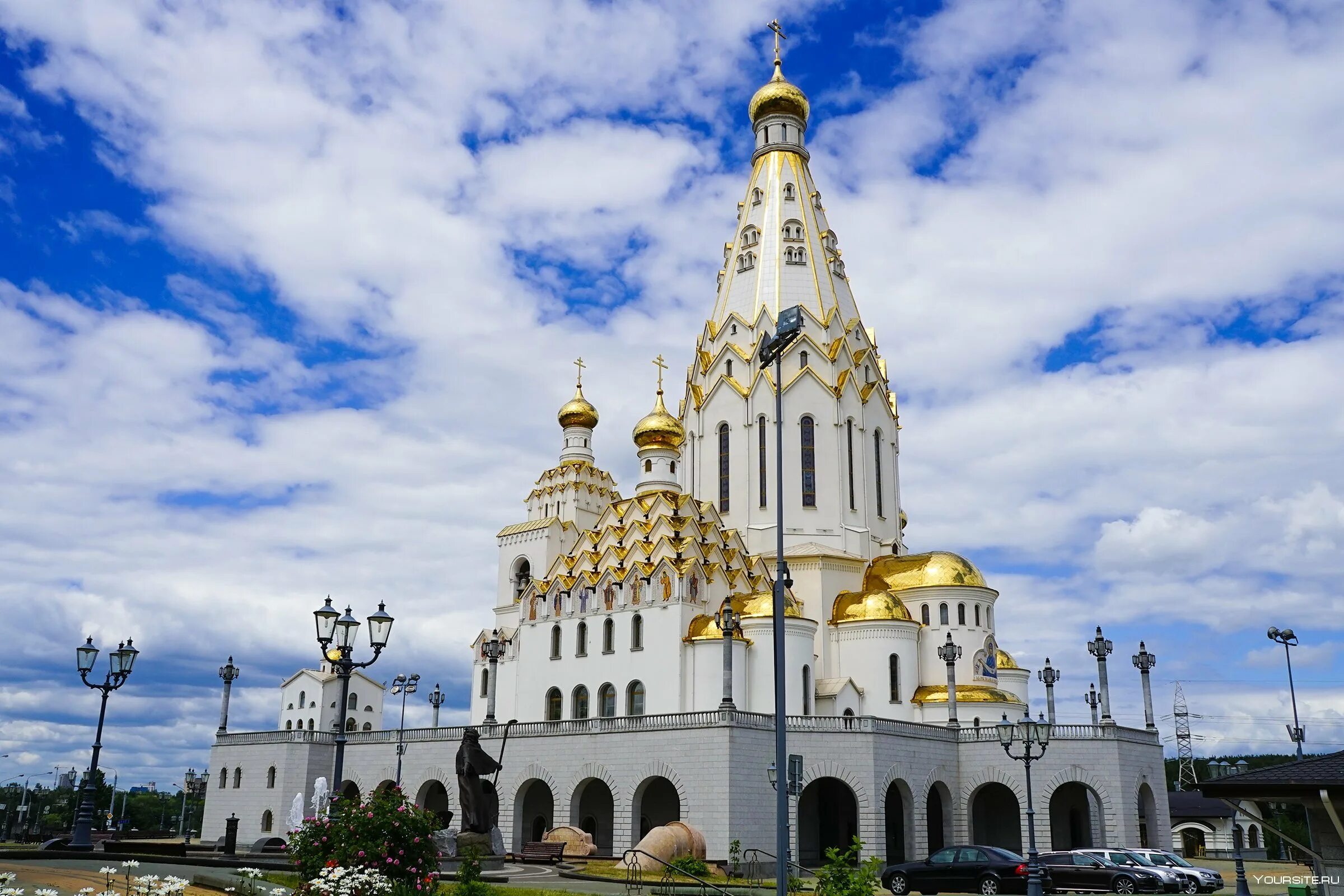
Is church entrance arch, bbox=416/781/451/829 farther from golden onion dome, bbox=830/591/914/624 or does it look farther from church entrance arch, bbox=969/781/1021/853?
church entrance arch, bbox=969/781/1021/853

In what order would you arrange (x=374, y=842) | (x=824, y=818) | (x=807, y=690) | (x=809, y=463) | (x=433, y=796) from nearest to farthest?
(x=374, y=842) < (x=824, y=818) < (x=807, y=690) < (x=433, y=796) < (x=809, y=463)

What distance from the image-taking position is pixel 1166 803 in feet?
128

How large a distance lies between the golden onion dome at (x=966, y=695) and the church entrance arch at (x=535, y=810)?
46.2 feet

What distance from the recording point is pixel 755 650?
138 ft

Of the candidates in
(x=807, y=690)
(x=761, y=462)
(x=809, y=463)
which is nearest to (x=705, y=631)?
(x=807, y=690)

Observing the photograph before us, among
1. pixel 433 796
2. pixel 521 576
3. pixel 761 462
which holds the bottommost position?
pixel 433 796

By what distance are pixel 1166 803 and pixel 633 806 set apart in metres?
18.0

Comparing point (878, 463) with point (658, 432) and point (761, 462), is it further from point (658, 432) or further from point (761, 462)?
point (658, 432)

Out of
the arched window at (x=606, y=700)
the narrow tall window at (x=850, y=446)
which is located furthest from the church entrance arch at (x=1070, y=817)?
the arched window at (x=606, y=700)

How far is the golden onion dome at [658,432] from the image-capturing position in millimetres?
50719

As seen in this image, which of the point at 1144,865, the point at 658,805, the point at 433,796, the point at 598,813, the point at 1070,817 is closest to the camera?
the point at 1144,865

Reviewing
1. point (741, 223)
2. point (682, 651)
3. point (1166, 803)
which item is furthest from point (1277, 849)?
point (741, 223)

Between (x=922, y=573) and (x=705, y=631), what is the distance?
9719mm

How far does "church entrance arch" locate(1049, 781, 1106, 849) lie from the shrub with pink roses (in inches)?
1159
